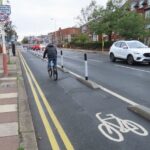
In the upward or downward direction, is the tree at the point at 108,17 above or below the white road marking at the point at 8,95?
above

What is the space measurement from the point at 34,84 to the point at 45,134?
7.73m

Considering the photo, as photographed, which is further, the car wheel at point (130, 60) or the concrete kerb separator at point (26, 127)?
the car wheel at point (130, 60)

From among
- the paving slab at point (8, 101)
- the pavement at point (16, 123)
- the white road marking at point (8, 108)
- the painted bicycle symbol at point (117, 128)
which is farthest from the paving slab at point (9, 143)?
the paving slab at point (8, 101)

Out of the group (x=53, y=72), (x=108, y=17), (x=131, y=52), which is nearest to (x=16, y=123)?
(x=53, y=72)

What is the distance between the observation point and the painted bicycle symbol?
21.1 feet

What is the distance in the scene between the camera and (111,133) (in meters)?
6.61

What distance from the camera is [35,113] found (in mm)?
8664

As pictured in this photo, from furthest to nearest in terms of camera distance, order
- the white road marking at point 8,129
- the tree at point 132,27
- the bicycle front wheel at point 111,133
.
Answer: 1. the tree at point 132,27
2. the white road marking at point 8,129
3. the bicycle front wheel at point 111,133

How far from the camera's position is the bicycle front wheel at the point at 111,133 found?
6258 mm

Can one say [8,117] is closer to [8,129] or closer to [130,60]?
[8,129]

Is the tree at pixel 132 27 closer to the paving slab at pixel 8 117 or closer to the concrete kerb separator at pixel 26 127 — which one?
the concrete kerb separator at pixel 26 127

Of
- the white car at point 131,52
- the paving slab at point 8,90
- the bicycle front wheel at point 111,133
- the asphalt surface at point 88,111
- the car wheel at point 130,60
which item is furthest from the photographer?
the car wheel at point 130,60

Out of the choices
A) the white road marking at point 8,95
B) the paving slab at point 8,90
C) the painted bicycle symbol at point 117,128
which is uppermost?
the painted bicycle symbol at point 117,128

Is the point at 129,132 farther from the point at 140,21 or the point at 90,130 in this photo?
the point at 140,21
